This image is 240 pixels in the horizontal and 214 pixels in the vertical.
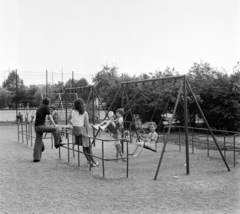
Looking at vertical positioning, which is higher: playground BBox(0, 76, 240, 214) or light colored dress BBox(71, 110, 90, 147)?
Answer: light colored dress BBox(71, 110, 90, 147)

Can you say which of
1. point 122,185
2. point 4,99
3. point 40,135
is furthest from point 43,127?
point 4,99

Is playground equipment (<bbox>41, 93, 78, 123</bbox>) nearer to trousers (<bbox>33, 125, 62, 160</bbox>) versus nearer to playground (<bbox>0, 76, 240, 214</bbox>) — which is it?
trousers (<bbox>33, 125, 62, 160</bbox>)

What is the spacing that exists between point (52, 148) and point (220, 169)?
5.53 meters

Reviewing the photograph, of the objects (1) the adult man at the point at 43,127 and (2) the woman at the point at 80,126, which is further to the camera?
(1) the adult man at the point at 43,127

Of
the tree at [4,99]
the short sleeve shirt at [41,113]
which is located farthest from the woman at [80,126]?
the tree at [4,99]

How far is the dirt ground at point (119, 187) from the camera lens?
433 cm

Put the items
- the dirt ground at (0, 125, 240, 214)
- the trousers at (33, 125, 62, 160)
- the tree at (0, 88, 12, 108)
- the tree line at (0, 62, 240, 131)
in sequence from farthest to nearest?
the tree at (0, 88, 12, 108) < the tree line at (0, 62, 240, 131) < the trousers at (33, 125, 62, 160) < the dirt ground at (0, 125, 240, 214)

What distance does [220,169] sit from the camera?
6766 mm

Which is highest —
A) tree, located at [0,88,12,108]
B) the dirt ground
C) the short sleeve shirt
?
tree, located at [0,88,12,108]

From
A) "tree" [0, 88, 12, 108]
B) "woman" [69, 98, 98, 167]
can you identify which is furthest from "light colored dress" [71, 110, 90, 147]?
"tree" [0, 88, 12, 108]

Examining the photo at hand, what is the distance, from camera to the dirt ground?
433 centimetres

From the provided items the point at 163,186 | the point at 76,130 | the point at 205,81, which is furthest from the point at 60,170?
the point at 205,81

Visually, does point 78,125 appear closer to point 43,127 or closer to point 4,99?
point 43,127

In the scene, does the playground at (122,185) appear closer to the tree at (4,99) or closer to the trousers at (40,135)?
the trousers at (40,135)
